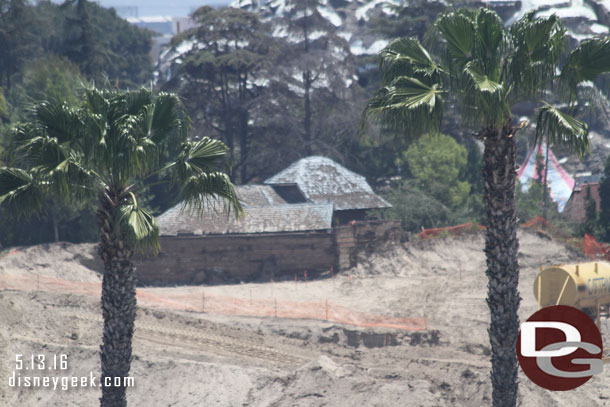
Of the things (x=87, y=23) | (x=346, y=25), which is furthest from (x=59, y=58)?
(x=346, y=25)

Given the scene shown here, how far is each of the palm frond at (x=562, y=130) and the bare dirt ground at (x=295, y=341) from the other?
11719 mm

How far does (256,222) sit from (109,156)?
86.1 ft

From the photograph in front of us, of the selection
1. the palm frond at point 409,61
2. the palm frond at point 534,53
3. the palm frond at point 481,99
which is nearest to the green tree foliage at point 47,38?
the palm frond at point 409,61

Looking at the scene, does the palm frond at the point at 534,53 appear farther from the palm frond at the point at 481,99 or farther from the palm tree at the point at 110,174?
the palm tree at the point at 110,174

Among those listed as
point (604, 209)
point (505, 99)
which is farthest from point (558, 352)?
point (604, 209)

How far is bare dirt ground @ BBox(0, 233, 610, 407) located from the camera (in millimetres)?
23281

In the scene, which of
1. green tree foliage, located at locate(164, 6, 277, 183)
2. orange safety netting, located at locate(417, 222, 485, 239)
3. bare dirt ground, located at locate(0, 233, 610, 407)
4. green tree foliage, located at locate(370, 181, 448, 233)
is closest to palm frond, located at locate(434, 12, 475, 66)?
bare dirt ground, located at locate(0, 233, 610, 407)

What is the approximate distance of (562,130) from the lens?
40.6ft

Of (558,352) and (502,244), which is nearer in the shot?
(502,244)

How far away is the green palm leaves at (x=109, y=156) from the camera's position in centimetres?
1346

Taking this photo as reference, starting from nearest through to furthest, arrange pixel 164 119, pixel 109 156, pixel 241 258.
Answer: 1. pixel 109 156
2. pixel 164 119
3. pixel 241 258

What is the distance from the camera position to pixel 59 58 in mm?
58500

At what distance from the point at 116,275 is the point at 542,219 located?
121ft

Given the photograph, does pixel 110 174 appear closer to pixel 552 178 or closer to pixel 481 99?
pixel 481 99
